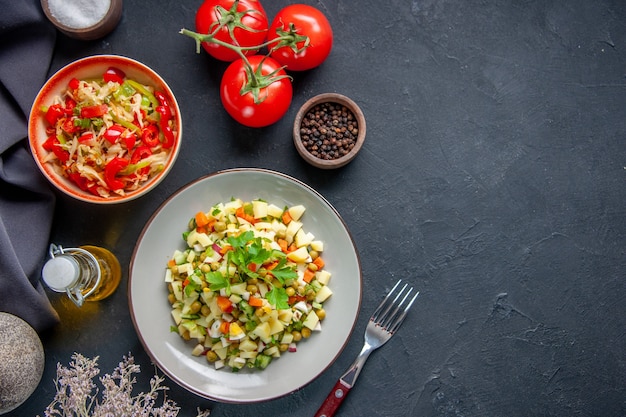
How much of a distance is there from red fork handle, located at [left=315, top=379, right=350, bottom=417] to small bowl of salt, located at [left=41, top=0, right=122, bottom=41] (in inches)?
84.5

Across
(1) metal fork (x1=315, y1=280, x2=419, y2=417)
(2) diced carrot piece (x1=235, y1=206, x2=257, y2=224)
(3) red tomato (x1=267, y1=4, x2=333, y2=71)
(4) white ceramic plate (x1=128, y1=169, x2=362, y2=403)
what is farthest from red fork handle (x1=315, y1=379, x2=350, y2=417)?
(3) red tomato (x1=267, y1=4, x2=333, y2=71)

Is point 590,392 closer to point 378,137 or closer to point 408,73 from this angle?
point 378,137

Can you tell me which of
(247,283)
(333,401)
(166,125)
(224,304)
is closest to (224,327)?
(224,304)

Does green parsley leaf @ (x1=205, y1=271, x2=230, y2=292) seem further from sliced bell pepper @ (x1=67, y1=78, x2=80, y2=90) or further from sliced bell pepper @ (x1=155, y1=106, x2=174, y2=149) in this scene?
sliced bell pepper @ (x1=67, y1=78, x2=80, y2=90)

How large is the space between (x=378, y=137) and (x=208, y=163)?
2.94ft

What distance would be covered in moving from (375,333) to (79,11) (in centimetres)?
217

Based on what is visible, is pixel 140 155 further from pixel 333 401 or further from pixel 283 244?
pixel 333 401

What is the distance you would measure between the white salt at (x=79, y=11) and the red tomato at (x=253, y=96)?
2.30 feet

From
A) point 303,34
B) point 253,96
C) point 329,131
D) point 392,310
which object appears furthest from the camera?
point 392,310

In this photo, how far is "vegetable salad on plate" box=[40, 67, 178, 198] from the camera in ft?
8.58

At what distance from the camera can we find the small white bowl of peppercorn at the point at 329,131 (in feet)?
9.07

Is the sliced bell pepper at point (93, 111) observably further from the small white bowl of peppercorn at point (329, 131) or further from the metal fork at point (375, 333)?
the metal fork at point (375, 333)

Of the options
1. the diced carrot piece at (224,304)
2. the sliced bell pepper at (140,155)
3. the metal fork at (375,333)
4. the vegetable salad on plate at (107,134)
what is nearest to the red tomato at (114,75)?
the vegetable salad on plate at (107,134)

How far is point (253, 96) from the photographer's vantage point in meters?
2.58
